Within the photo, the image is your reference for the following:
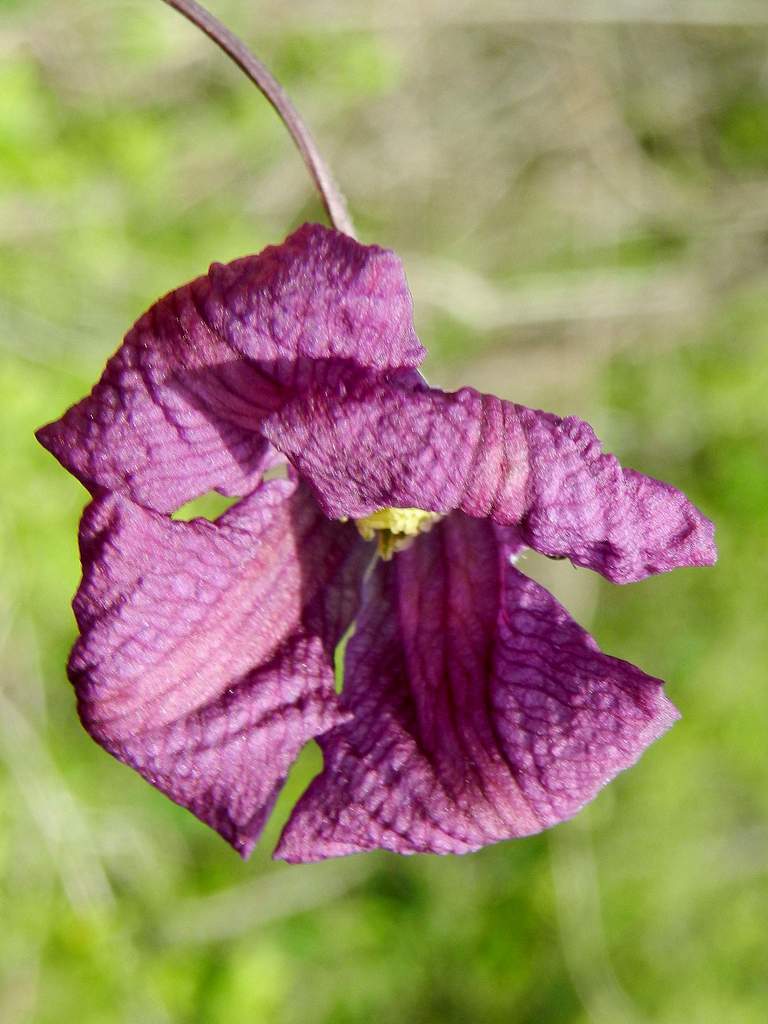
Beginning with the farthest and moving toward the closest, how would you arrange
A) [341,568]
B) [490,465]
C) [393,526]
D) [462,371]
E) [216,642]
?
1. [462,371]
2. [341,568]
3. [393,526]
4. [216,642]
5. [490,465]

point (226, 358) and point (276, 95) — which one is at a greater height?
point (276, 95)

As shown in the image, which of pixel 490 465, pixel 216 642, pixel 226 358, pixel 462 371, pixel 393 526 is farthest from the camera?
pixel 462 371

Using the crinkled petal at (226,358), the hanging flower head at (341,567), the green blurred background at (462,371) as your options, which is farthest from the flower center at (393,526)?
the green blurred background at (462,371)

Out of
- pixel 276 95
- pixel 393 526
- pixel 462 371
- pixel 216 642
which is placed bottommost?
pixel 216 642

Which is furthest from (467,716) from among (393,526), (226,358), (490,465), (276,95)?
(276,95)

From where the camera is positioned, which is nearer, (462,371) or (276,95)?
(276,95)

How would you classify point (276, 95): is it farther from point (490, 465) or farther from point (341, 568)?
point (341, 568)

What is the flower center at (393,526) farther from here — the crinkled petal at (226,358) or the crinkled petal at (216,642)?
the crinkled petal at (226,358)
